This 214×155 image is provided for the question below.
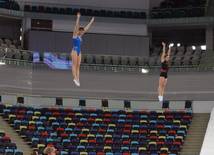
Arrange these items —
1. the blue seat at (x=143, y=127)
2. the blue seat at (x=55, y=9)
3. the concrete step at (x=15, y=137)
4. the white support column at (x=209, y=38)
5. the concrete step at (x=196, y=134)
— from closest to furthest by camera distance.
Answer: the concrete step at (x=15, y=137) → the concrete step at (x=196, y=134) → the blue seat at (x=143, y=127) → the blue seat at (x=55, y=9) → the white support column at (x=209, y=38)

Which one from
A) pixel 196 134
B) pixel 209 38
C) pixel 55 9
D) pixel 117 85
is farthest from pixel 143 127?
pixel 209 38

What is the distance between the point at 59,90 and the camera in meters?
27.5

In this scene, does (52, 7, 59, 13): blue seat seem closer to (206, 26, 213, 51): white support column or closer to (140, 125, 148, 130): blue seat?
(206, 26, 213, 51): white support column

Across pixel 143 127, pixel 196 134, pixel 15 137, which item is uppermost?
pixel 143 127

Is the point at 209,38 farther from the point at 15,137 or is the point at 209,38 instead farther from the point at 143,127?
the point at 15,137

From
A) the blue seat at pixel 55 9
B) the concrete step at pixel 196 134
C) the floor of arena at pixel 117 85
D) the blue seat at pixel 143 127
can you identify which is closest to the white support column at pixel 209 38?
the floor of arena at pixel 117 85

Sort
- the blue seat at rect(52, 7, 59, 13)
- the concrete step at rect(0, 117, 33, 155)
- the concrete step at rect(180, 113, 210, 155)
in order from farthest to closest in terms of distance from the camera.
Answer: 1. the blue seat at rect(52, 7, 59, 13)
2. the concrete step at rect(180, 113, 210, 155)
3. the concrete step at rect(0, 117, 33, 155)

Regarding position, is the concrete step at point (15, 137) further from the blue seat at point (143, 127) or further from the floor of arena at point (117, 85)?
the blue seat at point (143, 127)

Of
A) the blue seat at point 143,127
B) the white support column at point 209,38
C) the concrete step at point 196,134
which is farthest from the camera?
the white support column at point 209,38

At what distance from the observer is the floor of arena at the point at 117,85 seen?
2736 cm

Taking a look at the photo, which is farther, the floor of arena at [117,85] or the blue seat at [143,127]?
the floor of arena at [117,85]

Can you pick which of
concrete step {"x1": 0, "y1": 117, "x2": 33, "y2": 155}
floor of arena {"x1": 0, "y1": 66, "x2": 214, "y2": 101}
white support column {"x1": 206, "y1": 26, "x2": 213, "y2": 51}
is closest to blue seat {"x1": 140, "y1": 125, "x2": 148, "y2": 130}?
floor of arena {"x1": 0, "y1": 66, "x2": 214, "y2": 101}

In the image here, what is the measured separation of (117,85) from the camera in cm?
2833

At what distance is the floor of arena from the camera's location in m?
27.4
